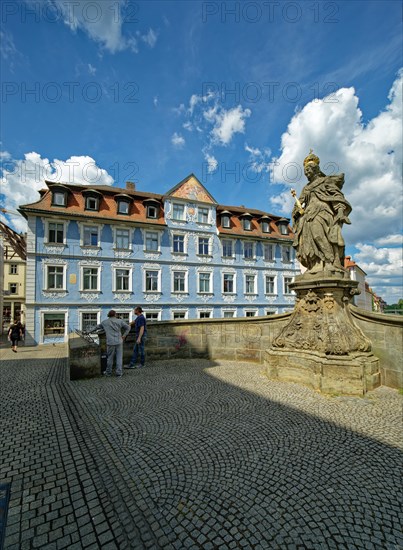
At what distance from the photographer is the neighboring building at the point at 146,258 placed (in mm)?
17203

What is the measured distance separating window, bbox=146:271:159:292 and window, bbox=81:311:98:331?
4106 millimetres

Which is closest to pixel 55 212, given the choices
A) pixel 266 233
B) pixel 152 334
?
pixel 152 334

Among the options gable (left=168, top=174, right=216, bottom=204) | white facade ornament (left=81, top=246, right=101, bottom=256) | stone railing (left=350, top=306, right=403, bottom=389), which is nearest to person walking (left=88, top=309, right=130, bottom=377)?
stone railing (left=350, top=306, right=403, bottom=389)

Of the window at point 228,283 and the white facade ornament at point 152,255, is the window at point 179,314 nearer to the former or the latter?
the window at point 228,283

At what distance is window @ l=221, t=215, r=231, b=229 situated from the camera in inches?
909

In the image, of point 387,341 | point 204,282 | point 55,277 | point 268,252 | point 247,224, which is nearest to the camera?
point 387,341

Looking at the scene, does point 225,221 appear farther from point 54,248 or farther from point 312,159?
point 312,159

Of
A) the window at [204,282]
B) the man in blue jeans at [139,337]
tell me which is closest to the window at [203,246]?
the window at [204,282]

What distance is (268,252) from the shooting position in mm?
24797

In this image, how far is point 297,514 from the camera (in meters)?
2.07

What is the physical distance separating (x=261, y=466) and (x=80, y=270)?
58.5 ft

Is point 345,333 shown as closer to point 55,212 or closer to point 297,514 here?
point 297,514

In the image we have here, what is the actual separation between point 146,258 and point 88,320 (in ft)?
19.5

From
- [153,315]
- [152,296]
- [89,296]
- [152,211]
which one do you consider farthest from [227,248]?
[89,296]
